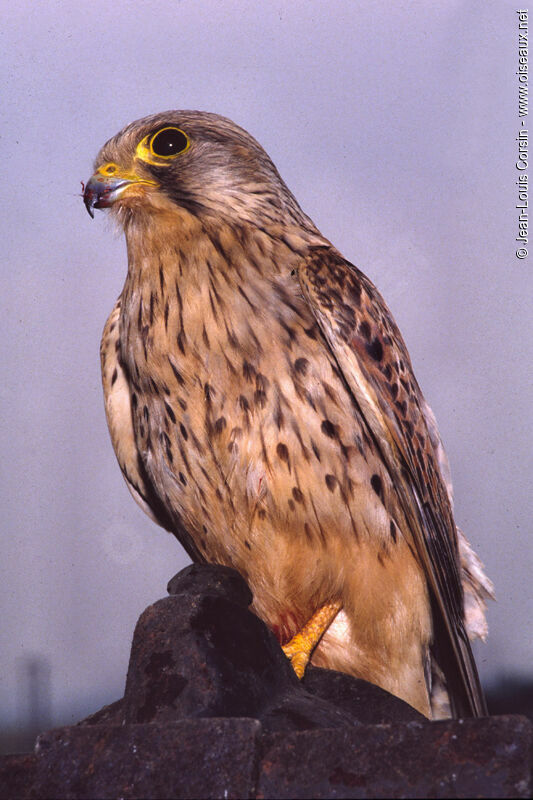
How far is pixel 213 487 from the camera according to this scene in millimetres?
2234

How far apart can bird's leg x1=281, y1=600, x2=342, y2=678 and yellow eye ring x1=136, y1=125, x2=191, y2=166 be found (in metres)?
1.37

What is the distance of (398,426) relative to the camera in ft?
7.31

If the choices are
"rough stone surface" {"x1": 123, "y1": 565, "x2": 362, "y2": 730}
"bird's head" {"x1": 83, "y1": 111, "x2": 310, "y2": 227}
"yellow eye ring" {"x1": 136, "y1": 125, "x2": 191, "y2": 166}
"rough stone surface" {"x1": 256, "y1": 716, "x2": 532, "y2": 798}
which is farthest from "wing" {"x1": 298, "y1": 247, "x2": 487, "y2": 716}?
"rough stone surface" {"x1": 256, "y1": 716, "x2": 532, "y2": 798}

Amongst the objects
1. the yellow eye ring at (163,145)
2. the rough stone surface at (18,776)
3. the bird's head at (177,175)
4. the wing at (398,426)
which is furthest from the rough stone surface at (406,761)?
the yellow eye ring at (163,145)

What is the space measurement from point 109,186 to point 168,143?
22cm

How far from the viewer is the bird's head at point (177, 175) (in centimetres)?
233

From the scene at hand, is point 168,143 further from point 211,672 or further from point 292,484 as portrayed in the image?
point 211,672

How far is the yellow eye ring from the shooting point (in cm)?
235

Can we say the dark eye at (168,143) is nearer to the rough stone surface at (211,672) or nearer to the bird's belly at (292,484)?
the bird's belly at (292,484)

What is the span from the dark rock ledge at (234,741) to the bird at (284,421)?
64cm

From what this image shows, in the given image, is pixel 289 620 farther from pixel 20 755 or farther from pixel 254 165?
pixel 254 165

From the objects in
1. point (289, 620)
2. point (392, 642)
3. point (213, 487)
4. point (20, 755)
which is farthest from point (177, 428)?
point (20, 755)

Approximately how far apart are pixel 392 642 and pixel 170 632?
994 millimetres

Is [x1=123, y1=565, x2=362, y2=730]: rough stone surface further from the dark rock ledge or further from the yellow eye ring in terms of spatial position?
the yellow eye ring
